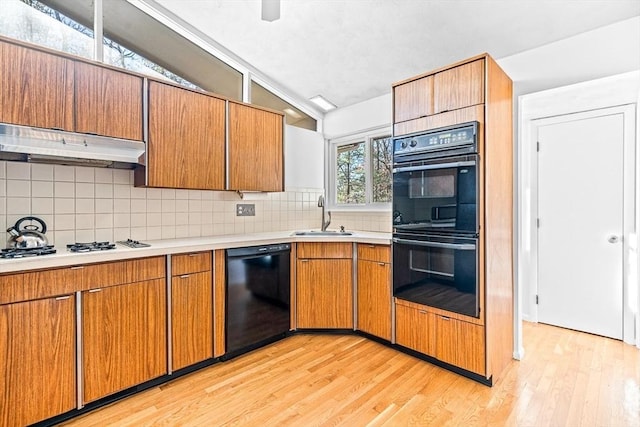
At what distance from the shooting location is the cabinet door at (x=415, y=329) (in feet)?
7.79

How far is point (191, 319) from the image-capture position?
225 cm

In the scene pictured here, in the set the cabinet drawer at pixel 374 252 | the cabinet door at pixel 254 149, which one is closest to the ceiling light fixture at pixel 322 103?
the cabinet door at pixel 254 149

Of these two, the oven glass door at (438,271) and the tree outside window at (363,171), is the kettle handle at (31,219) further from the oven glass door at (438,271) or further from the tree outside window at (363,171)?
the tree outside window at (363,171)

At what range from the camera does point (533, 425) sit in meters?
1.72

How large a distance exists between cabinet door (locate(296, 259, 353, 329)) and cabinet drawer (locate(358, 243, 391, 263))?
15 centimetres

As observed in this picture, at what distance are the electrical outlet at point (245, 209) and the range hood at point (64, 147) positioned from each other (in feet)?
3.50

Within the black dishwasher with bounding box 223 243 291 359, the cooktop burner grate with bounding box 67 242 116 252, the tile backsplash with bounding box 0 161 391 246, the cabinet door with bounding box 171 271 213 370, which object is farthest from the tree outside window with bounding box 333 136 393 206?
the cooktop burner grate with bounding box 67 242 116 252

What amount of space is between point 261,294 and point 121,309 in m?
1.00

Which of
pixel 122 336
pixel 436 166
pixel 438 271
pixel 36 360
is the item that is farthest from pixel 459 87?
pixel 36 360

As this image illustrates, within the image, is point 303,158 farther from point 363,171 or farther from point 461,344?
point 461,344

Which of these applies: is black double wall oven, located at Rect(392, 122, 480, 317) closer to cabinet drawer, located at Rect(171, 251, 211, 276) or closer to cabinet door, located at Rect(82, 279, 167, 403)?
cabinet drawer, located at Rect(171, 251, 211, 276)

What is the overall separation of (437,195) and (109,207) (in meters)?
2.40

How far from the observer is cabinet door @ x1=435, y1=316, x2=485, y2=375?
211 centimetres

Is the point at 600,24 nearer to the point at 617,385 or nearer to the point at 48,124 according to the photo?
the point at 617,385
